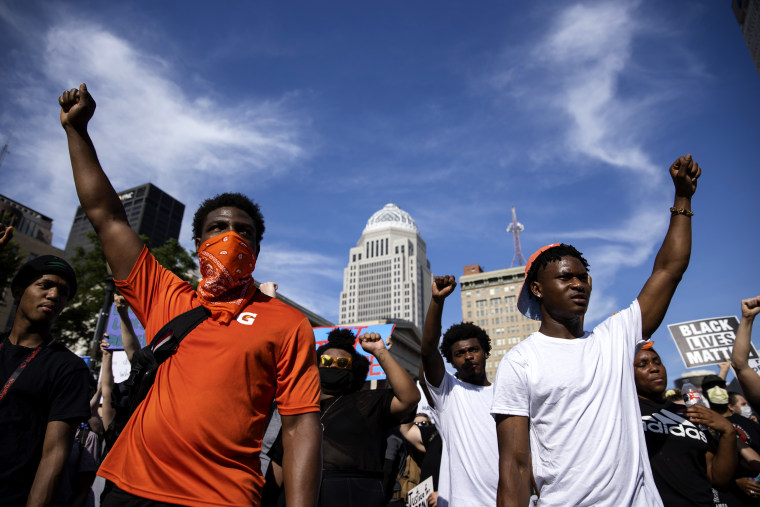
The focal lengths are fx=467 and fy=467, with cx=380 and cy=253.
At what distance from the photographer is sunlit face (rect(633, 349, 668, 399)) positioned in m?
3.71

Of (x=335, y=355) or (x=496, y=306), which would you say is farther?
(x=496, y=306)

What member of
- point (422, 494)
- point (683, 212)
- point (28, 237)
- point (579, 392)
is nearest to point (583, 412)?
point (579, 392)

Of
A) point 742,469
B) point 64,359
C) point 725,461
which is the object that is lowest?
point 742,469

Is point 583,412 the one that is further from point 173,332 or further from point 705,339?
point 705,339

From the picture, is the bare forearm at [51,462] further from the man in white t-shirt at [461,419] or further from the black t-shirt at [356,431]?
the man in white t-shirt at [461,419]

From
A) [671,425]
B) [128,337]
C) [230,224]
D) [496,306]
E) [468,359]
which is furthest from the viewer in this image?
[496,306]

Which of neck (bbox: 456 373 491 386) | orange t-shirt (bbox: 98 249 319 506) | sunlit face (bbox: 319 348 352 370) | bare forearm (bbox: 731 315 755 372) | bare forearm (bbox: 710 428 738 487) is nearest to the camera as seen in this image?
orange t-shirt (bbox: 98 249 319 506)

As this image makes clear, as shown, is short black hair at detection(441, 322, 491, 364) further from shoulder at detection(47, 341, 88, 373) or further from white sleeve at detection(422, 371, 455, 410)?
shoulder at detection(47, 341, 88, 373)

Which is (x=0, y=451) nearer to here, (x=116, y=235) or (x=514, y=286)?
(x=116, y=235)

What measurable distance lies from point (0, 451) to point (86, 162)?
1.61 meters

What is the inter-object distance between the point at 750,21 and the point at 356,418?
94270 millimetres

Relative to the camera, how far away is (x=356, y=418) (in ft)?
11.7

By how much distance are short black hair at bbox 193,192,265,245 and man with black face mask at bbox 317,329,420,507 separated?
61.1 inches

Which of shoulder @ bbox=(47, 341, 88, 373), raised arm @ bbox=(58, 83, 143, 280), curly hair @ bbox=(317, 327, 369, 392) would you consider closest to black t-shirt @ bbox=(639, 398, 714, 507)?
curly hair @ bbox=(317, 327, 369, 392)
